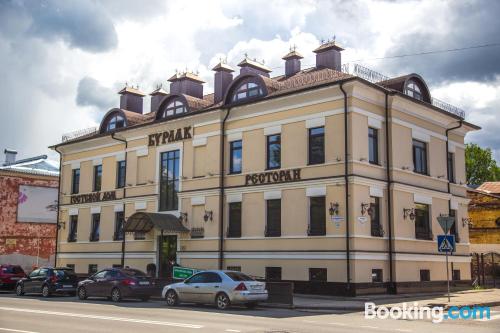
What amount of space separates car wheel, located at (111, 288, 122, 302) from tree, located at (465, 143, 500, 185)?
178 ft

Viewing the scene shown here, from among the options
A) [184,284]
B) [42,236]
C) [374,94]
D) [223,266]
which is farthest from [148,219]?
[42,236]

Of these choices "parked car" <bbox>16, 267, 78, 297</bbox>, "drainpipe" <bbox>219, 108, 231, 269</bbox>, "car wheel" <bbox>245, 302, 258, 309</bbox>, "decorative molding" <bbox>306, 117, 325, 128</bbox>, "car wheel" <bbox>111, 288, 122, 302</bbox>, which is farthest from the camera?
"drainpipe" <bbox>219, 108, 231, 269</bbox>

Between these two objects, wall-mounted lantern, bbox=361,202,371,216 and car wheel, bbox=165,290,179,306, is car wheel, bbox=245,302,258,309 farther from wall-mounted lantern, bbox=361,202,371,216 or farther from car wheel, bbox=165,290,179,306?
wall-mounted lantern, bbox=361,202,371,216

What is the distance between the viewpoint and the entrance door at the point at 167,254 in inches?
1280

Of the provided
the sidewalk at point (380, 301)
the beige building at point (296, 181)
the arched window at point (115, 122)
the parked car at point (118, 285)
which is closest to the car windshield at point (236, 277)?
the sidewalk at point (380, 301)

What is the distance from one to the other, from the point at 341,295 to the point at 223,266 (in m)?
7.19

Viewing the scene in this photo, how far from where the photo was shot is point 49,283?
27.0m

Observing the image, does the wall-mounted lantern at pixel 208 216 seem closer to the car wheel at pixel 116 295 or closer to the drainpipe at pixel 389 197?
the car wheel at pixel 116 295

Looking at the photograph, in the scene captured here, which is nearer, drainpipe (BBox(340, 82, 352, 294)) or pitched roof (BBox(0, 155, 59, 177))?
drainpipe (BBox(340, 82, 352, 294))

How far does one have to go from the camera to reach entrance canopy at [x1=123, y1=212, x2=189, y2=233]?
3064cm

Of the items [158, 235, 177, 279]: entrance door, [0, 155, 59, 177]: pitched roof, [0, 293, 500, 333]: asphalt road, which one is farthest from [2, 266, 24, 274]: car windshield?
[0, 155, 59, 177]: pitched roof

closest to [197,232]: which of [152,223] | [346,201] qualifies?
[152,223]

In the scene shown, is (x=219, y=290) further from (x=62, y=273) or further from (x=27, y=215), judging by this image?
(x=27, y=215)

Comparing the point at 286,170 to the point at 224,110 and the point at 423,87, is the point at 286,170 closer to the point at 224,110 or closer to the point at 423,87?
the point at 224,110
